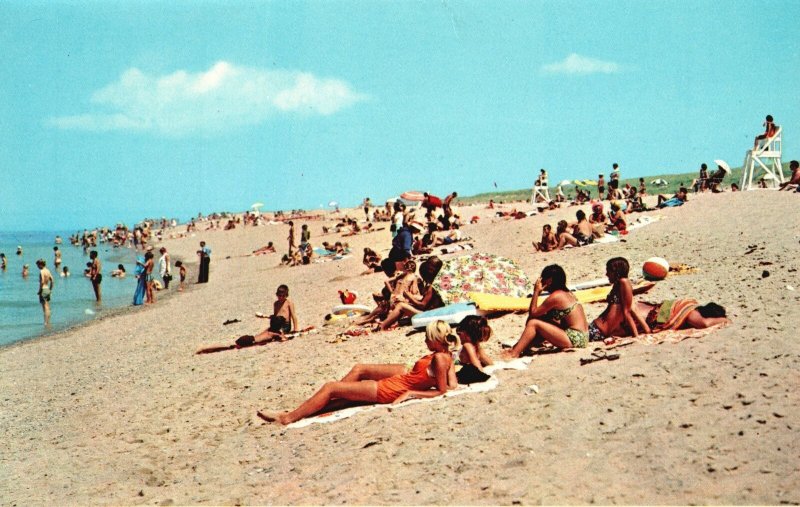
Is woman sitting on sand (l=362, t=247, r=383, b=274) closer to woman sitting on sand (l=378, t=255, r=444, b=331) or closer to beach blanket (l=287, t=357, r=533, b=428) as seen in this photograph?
woman sitting on sand (l=378, t=255, r=444, b=331)

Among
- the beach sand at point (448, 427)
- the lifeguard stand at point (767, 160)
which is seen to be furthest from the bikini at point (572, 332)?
the lifeguard stand at point (767, 160)

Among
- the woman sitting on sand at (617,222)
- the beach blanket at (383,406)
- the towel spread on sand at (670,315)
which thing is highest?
the woman sitting on sand at (617,222)

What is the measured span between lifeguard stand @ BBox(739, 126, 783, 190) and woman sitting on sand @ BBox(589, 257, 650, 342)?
1543 cm

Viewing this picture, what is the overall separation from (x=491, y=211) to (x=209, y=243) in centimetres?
2330

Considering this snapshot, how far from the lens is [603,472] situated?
3.86 metres

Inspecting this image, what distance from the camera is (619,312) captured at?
710cm

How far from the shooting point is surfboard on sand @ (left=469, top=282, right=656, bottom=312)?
9.16 metres

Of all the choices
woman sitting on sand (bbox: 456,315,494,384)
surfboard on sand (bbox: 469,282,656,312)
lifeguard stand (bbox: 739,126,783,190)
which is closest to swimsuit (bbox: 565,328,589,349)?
woman sitting on sand (bbox: 456,315,494,384)

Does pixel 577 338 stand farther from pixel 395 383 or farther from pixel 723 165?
pixel 723 165

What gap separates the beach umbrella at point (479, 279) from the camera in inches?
375

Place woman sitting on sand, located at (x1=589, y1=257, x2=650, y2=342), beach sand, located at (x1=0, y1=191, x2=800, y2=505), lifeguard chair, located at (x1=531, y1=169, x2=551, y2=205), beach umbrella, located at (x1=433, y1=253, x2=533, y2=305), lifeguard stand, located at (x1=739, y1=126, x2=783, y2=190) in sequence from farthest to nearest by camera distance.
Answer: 1. lifeguard chair, located at (x1=531, y1=169, x2=551, y2=205)
2. lifeguard stand, located at (x1=739, y1=126, x2=783, y2=190)
3. beach umbrella, located at (x1=433, y1=253, x2=533, y2=305)
4. woman sitting on sand, located at (x1=589, y1=257, x2=650, y2=342)
5. beach sand, located at (x1=0, y1=191, x2=800, y2=505)

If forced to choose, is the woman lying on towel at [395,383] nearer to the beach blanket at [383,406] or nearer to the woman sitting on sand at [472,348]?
the beach blanket at [383,406]

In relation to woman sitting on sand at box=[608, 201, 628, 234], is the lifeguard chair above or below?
above

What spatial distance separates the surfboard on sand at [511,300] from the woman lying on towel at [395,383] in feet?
10.2
